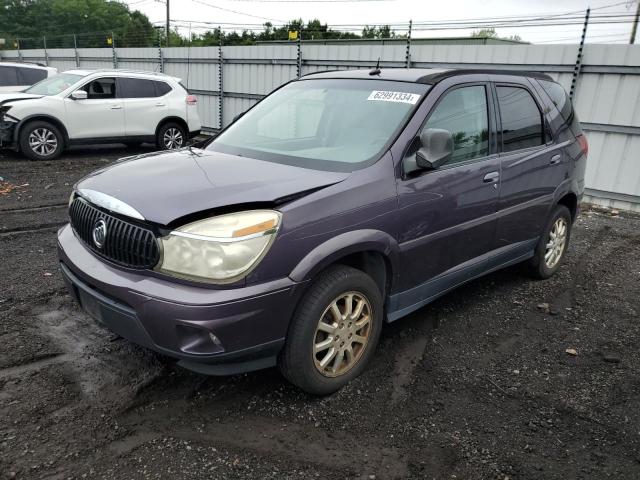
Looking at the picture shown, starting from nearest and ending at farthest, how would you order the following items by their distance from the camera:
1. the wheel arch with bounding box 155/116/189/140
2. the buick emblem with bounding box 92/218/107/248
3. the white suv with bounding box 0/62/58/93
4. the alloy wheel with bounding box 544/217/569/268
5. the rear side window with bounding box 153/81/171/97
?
the buick emblem with bounding box 92/218/107/248
the alloy wheel with bounding box 544/217/569/268
the rear side window with bounding box 153/81/171/97
the wheel arch with bounding box 155/116/189/140
the white suv with bounding box 0/62/58/93

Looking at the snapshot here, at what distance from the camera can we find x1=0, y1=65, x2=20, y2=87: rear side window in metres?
12.9

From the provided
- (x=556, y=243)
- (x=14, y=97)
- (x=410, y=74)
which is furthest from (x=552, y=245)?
(x=14, y=97)

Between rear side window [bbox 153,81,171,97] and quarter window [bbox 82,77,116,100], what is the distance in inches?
36.9

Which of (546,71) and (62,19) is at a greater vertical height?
(62,19)

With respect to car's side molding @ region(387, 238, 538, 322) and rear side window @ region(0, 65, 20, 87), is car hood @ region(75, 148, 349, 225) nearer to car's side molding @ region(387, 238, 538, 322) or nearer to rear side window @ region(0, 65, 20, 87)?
car's side molding @ region(387, 238, 538, 322)

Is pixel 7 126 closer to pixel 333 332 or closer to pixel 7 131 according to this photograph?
pixel 7 131

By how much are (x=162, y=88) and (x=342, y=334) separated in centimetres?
1005

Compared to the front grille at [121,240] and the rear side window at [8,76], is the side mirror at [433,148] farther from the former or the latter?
the rear side window at [8,76]

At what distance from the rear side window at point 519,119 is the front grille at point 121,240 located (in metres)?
2.79

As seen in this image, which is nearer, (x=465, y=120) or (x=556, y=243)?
(x=465, y=120)

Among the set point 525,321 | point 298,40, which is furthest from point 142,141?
point 525,321

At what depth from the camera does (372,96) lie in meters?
3.62

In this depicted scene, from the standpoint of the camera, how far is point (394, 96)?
3.52 m

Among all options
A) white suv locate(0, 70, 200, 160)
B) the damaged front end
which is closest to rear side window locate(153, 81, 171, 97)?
white suv locate(0, 70, 200, 160)
